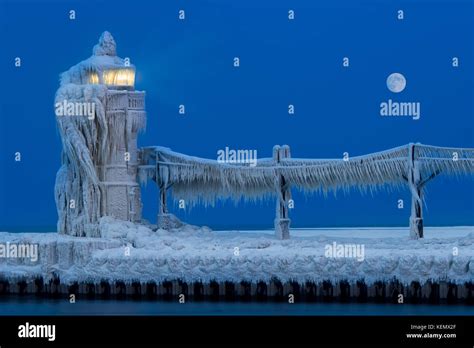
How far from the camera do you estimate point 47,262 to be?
43.3 m

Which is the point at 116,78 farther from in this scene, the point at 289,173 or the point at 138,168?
the point at 289,173

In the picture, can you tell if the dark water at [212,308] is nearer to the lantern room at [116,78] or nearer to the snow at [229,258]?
the snow at [229,258]

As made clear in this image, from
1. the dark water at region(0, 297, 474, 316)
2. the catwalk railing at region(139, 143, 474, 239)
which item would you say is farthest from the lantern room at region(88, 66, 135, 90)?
the dark water at region(0, 297, 474, 316)

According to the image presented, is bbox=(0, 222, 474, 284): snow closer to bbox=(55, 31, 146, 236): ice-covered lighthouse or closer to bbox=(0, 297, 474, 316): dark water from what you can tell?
bbox=(55, 31, 146, 236): ice-covered lighthouse

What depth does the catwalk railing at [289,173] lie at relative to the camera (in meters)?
43.2

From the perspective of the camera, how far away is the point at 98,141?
1763 inches

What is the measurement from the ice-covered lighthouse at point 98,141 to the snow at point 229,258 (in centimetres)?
63

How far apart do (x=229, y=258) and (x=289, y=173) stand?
339cm

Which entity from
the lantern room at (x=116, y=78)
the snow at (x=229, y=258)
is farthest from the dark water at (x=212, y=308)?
the lantern room at (x=116, y=78)

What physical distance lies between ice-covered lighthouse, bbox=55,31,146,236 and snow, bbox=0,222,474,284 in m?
0.63

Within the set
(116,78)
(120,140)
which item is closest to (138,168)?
(120,140)
